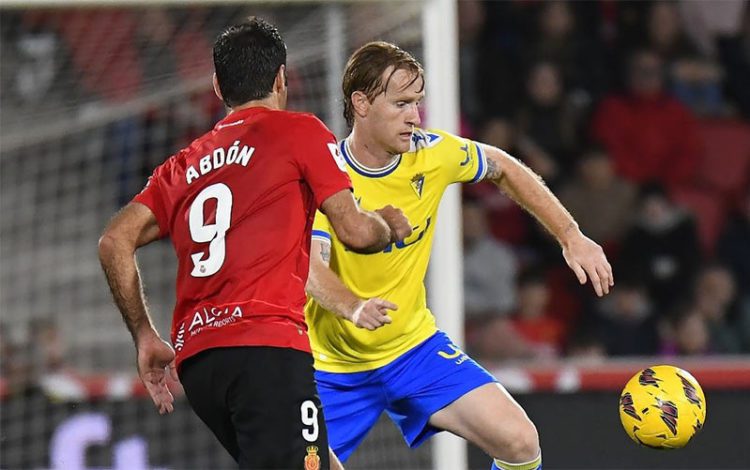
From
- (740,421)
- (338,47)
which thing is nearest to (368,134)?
(338,47)

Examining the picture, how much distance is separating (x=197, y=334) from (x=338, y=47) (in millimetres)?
3559

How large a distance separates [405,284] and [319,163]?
1.28 m

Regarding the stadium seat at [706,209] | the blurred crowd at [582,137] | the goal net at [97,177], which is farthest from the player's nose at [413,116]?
the stadium seat at [706,209]

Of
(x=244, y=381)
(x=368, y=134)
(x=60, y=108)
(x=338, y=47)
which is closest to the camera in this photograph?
(x=244, y=381)

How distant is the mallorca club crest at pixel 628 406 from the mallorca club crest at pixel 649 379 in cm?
7

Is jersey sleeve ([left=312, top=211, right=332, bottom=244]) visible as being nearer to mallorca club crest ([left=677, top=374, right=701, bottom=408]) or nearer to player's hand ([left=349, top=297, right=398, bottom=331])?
player's hand ([left=349, top=297, right=398, bottom=331])

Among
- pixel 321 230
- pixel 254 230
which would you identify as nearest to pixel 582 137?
pixel 321 230

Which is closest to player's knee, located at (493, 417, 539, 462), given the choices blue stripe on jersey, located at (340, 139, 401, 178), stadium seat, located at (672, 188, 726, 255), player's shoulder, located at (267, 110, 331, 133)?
blue stripe on jersey, located at (340, 139, 401, 178)

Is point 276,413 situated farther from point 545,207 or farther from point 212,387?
point 545,207

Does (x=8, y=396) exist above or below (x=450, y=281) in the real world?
below

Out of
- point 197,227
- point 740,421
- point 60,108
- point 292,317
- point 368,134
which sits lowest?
point 740,421

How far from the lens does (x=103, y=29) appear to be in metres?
8.55

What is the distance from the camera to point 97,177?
8188mm

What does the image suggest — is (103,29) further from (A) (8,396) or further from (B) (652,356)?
(B) (652,356)
